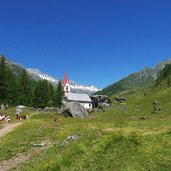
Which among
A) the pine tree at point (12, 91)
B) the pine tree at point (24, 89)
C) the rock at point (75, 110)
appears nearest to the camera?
the rock at point (75, 110)

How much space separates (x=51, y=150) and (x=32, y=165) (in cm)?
323

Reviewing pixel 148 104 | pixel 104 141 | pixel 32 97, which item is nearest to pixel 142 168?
pixel 104 141

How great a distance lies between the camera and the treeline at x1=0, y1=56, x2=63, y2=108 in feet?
374

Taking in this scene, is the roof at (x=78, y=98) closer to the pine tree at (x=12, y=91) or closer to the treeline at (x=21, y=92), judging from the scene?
the treeline at (x=21, y=92)

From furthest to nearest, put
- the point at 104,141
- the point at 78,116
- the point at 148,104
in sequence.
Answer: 1. the point at 148,104
2. the point at 78,116
3. the point at 104,141

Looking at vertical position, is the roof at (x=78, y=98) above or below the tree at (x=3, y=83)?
above

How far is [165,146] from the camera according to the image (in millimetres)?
17203

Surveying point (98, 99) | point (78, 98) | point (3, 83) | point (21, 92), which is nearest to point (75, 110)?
point (3, 83)

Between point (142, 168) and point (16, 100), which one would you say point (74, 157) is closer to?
point (142, 168)

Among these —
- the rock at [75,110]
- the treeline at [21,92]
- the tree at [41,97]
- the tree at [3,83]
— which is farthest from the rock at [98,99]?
the rock at [75,110]

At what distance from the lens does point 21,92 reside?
128125 mm

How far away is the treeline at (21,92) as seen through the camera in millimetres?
113875

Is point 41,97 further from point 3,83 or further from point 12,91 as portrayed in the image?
point 3,83

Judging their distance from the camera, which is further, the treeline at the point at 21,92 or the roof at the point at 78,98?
the roof at the point at 78,98
